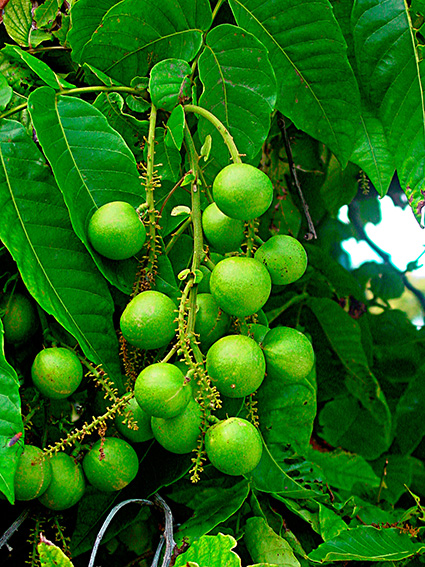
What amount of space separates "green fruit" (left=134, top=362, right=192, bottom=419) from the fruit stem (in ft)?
0.99

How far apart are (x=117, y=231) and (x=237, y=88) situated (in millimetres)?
348

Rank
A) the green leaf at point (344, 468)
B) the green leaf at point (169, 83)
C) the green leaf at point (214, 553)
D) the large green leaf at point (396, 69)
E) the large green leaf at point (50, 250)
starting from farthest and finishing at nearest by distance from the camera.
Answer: the green leaf at point (344, 468) → the large green leaf at point (396, 69) → the green leaf at point (169, 83) → the large green leaf at point (50, 250) → the green leaf at point (214, 553)

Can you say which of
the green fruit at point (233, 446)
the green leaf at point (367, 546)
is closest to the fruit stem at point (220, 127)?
the green fruit at point (233, 446)

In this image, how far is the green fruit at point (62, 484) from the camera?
31.4 inches

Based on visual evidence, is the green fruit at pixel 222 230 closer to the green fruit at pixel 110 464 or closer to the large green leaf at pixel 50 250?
the large green leaf at pixel 50 250

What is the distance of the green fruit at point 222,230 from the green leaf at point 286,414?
1.18ft

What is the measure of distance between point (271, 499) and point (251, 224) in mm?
571

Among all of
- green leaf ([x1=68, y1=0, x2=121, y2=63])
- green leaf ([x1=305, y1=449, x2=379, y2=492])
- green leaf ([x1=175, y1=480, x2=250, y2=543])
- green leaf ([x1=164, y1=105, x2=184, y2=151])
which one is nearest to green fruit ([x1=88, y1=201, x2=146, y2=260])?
green leaf ([x1=164, y1=105, x2=184, y2=151])

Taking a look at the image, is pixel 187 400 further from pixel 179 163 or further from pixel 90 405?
pixel 179 163

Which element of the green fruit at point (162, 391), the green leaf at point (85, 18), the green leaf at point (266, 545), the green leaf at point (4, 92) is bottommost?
the green leaf at point (266, 545)

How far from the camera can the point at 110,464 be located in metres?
0.80

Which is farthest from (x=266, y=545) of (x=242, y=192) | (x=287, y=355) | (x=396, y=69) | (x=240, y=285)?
(x=396, y=69)

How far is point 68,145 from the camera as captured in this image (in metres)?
0.84

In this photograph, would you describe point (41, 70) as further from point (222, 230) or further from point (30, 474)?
point (30, 474)
